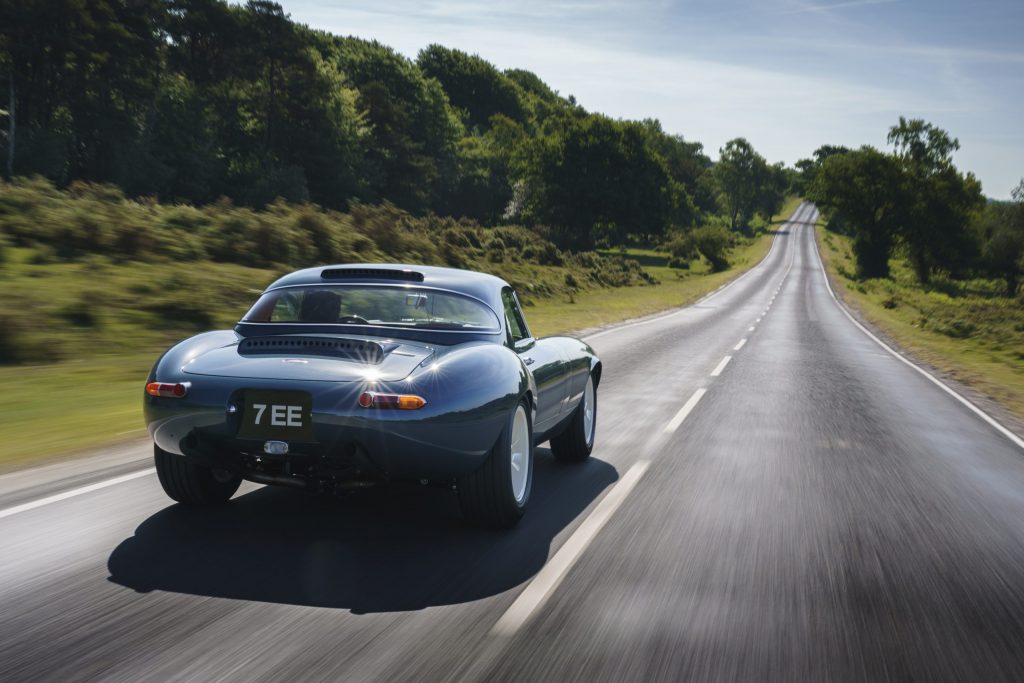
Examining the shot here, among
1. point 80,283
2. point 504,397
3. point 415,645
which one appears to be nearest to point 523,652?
point 415,645

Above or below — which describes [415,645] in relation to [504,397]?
below

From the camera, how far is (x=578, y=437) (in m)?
7.05

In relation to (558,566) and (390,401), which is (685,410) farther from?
(390,401)

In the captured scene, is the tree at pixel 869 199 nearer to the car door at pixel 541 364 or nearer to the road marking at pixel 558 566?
the car door at pixel 541 364

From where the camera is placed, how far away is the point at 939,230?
8362 centimetres

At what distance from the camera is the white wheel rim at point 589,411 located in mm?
7207

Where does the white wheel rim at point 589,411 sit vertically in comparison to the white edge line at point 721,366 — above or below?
above

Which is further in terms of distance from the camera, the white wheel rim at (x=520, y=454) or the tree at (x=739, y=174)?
the tree at (x=739, y=174)

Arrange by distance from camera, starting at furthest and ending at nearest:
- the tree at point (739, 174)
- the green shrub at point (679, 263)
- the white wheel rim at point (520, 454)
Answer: the tree at point (739, 174) → the green shrub at point (679, 263) → the white wheel rim at point (520, 454)

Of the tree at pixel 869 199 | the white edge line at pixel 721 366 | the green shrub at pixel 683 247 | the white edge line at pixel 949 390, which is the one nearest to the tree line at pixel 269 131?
the green shrub at pixel 683 247

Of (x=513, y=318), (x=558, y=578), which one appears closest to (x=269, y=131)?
(x=513, y=318)

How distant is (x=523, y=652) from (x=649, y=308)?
3247 centimetres

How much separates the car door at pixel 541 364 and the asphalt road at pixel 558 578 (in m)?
0.56

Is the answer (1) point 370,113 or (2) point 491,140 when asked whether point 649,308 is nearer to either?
(1) point 370,113
